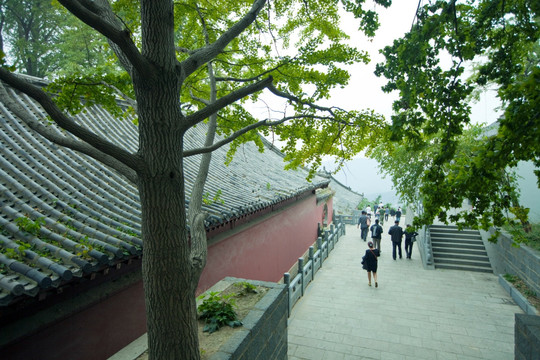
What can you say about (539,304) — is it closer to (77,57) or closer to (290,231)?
(290,231)

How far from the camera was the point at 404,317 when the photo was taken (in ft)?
24.6

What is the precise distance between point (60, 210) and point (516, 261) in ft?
36.6

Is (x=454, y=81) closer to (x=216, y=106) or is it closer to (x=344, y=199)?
(x=216, y=106)

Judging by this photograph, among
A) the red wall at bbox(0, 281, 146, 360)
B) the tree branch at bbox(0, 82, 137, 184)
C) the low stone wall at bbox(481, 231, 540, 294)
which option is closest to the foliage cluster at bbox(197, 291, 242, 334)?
the red wall at bbox(0, 281, 146, 360)

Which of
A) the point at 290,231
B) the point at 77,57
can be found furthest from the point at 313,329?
the point at 77,57

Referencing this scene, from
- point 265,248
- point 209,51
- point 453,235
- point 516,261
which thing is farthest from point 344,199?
point 209,51

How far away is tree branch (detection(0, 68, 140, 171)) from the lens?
2.29 m

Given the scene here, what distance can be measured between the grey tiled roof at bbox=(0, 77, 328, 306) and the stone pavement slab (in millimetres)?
3345

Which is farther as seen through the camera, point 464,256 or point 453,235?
point 453,235

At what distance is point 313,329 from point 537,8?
688cm

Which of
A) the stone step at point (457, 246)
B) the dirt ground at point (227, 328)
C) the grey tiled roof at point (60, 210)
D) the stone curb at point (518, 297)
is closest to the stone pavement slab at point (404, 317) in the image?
the stone curb at point (518, 297)

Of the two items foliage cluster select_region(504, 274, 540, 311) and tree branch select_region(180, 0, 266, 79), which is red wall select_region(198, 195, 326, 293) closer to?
tree branch select_region(180, 0, 266, 79)

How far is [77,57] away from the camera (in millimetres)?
16156

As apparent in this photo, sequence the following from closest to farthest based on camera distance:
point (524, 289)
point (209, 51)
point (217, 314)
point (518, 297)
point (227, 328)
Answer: point (209, 51) → point (227, 328) → point (217, 314) → point (518, 297) → point (524, 289)
